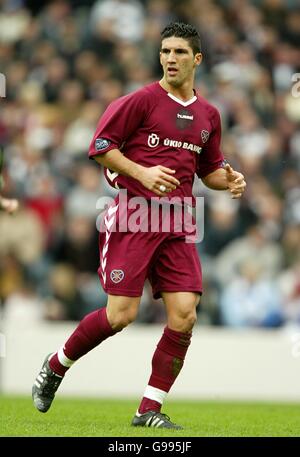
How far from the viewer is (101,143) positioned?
23.5 ft

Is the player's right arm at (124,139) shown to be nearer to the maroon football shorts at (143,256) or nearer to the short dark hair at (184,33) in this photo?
the maroon football shorts at (143,256)

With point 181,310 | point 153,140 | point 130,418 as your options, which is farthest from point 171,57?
point 130,418

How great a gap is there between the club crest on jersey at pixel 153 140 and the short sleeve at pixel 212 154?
1.49ft

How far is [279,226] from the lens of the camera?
13602 mm

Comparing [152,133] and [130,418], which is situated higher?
[152,133]

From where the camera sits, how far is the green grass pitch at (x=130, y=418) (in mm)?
6750

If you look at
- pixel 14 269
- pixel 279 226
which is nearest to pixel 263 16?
pixel 279 226

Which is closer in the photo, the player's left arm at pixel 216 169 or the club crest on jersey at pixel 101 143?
the club crest on jersey at pixel 101 143

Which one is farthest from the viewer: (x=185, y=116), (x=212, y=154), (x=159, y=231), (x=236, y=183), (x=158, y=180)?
(x=212, y=154)

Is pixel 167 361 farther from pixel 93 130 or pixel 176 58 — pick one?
pixel 93 130

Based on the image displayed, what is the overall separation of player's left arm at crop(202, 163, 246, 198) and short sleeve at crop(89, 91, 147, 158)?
27.5 inches

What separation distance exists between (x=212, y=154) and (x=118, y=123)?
82cm

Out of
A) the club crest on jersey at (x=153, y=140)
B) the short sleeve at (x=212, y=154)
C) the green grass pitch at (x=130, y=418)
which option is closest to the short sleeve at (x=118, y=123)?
the club crest on jersey at (x=153, y=140)
